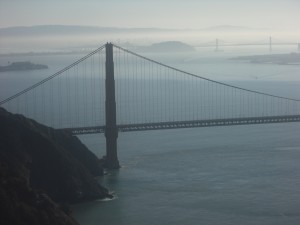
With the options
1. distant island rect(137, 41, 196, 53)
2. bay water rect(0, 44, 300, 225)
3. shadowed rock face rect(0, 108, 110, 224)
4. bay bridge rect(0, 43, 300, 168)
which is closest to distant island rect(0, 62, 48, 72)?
bay bridge rect(0, 43, 300, 168)

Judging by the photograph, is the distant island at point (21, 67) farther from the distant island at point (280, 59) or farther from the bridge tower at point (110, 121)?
the bridge tower at point (110, 121)

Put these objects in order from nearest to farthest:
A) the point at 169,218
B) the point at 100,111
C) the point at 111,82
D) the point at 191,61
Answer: the point at 169,218
the point at 111,82
the point at 100,111
the point at 191,61

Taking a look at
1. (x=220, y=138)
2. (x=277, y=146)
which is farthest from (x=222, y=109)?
(x=277, y=146)

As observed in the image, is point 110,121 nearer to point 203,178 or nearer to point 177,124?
point 177,124

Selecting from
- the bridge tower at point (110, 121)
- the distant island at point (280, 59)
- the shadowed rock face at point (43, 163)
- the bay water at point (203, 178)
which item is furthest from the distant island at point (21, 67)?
the shadowed rock face at point (43, 163)

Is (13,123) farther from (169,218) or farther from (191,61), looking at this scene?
(191,61)

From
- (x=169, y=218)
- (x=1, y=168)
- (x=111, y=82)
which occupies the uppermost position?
(x=111, y=82)
